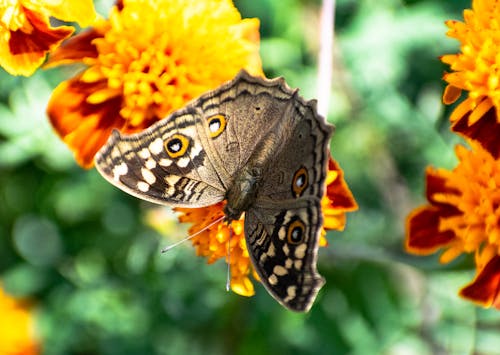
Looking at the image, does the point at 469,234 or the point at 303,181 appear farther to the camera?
the point at 469,234

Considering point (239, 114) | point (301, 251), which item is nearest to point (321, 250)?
point (239, 114)

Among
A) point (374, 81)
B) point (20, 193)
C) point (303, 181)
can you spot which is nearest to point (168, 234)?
point (20, 193)

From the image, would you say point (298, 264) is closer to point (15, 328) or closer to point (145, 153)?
point (145, 153)

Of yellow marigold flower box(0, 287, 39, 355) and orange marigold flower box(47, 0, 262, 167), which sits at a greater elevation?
orange marigold flower box(47, 0, 262, 167)

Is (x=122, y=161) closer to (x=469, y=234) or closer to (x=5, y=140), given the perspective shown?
(x=469, y=234)

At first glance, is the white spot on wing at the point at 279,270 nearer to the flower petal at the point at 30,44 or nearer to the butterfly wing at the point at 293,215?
the butterfly wing at the point at 293,215

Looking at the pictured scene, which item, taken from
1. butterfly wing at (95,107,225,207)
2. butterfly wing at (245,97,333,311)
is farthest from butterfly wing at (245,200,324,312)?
butterfly wing at (95,107,225,207)

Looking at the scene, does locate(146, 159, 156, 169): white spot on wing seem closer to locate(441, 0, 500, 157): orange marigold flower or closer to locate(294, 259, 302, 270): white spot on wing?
locate(294, 259, 302, 270): white spot on wing
